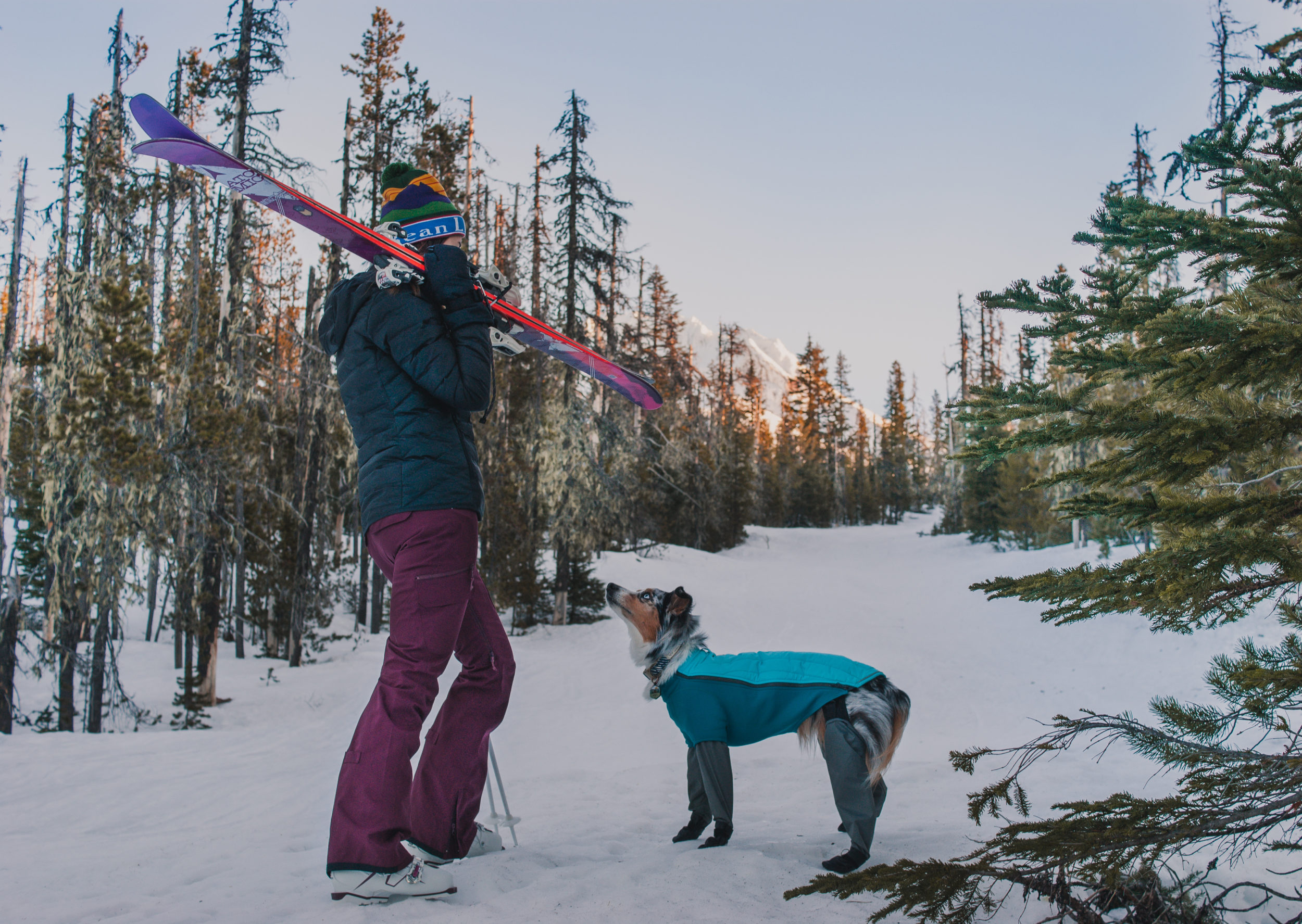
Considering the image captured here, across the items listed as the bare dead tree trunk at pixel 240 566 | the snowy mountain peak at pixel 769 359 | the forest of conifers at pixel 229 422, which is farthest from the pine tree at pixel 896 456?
the bare dead tree trunk at pixel 240 566

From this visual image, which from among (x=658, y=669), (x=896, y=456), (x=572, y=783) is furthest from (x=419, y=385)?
(x=896, y=456)

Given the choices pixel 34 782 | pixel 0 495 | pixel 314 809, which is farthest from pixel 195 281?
pixel 314 809

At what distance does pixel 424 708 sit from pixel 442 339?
1.36m

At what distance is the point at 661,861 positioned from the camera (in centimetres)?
320

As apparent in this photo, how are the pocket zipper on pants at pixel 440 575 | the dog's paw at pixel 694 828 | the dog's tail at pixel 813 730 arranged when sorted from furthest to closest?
the dog's paw at pixel 694 828, the dog's tail at pixel 813 730, the pocket zipper on pants at pixel 440 575

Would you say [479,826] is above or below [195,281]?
below

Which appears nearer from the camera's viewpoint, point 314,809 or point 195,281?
point 314,809

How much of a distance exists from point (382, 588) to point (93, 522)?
31.9ft

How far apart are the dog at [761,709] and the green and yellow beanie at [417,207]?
2.02 meters

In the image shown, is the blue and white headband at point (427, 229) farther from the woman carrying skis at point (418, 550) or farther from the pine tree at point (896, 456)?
the pine tree at point (896, 456)

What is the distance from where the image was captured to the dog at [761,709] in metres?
3.22

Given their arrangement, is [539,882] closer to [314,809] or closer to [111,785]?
[314,809]

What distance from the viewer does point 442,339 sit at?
2719 millimetres

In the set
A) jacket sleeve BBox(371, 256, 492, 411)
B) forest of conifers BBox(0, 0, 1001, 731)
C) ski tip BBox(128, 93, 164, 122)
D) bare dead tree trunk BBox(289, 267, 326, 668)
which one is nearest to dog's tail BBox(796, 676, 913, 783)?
jacket sleeve BBox(371, 256, 492, 411)
